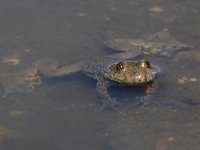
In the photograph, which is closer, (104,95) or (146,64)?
(104,95)

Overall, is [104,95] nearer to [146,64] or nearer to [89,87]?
[89,87]

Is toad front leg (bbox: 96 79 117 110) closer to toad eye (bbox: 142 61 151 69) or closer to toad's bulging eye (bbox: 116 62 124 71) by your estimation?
→ toad's bulging eye (bbox: 116 62 124 71)

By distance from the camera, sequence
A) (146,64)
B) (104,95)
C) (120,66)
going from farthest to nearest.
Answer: (120,66) → (146,64) → (104,95)

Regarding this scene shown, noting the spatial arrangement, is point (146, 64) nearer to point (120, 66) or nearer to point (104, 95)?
point (120, 66)

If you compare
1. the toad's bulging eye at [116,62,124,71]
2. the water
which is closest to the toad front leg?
A: the water

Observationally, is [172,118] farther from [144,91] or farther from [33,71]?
[33,71]

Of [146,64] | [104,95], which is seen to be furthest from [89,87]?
[146,64]

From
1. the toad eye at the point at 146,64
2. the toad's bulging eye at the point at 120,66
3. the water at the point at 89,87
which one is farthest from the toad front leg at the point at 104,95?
the toad eye at the point at 146,64

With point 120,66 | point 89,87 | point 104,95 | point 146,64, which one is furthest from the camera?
point 89,87

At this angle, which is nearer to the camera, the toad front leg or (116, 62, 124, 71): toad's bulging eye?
the toad front leg

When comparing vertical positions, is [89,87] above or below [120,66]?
below
